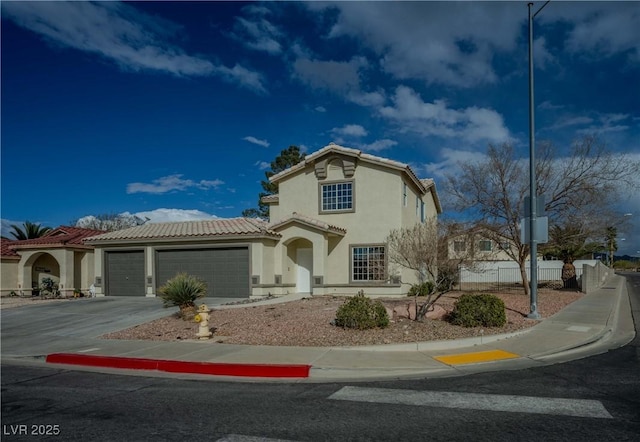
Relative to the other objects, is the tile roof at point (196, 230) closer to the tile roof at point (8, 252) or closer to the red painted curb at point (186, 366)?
the tile roof at point (8, 252)

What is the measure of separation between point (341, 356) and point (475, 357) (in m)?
2.65

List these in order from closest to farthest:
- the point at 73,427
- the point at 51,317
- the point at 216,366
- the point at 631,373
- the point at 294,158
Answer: the point at 73,427 < the point at 631,373 < the point at 216,366 < the point at 51,317 < the point at 294,158

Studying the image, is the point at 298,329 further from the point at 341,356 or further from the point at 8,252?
the point at 8,252

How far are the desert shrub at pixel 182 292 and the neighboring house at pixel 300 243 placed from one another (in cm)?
591

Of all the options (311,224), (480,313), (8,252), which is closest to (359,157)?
(311,224)

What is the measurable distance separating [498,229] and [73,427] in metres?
21.4

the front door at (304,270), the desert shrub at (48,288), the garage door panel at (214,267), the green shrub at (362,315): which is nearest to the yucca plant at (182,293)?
the green shrub at (362,315)

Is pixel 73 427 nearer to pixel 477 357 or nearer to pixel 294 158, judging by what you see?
pixel 477 357

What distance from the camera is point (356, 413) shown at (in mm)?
6047

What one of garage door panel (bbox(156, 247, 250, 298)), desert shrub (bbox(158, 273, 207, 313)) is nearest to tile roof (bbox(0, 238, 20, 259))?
garage door panel (bbox(156, 247, 250, 298))

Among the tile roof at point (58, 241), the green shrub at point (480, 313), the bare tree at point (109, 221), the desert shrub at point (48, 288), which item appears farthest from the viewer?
the bare tree at point (109, 221)

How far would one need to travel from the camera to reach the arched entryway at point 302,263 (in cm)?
2339

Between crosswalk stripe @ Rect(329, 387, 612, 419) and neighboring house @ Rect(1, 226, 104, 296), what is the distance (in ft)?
75.4

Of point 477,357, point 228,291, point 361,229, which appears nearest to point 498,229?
point 361,229
